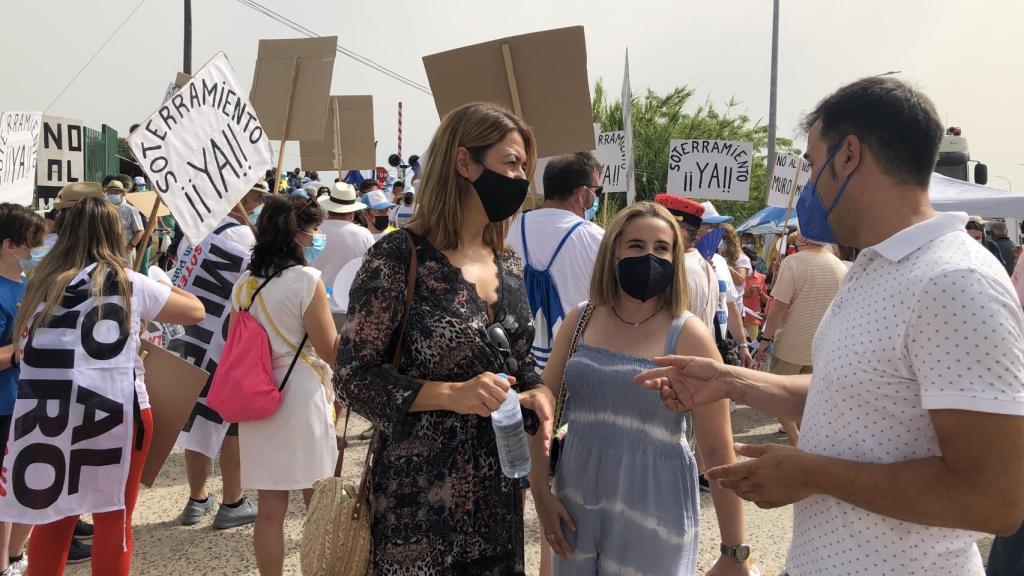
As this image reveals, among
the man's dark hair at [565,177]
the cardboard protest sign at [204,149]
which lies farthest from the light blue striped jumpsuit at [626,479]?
the cardboard protest sign at [204,149]

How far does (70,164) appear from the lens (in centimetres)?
746

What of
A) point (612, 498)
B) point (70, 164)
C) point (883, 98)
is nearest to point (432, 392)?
point (612, 498)

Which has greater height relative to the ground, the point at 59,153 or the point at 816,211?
the point at 59,153

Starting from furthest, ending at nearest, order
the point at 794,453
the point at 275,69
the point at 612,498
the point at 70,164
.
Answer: the point at 70,164 < the point at 275,69 < the point at 612,498 < the point at 794,453

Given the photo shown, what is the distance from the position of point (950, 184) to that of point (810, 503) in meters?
9.72

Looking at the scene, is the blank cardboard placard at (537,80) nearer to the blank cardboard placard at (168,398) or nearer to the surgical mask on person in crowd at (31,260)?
the blank cardboard placard at (168,398)

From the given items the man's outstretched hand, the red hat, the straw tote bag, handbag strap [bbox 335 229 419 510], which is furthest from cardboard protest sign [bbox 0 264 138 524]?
the red hat

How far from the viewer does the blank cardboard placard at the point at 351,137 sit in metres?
9.96

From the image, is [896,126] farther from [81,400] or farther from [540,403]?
[81,400]

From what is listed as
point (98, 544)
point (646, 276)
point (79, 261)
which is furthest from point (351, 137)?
point (646, 276)

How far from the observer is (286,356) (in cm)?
380

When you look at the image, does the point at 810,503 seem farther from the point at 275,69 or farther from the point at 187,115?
the point at 275,69

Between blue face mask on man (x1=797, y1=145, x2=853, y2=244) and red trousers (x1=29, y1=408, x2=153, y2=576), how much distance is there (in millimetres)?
2841

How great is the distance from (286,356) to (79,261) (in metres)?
1.00
